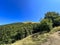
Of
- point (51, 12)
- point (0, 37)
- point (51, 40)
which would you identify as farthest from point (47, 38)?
point (0, 37)

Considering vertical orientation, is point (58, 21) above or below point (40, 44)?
above

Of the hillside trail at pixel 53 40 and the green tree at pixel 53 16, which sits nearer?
the hillside trail at pixel 53 40

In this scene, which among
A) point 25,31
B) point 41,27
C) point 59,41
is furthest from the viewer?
point 25,31

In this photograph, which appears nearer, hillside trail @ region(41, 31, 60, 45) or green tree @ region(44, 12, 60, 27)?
hillside trail @ region(41, 31, 60, 45)

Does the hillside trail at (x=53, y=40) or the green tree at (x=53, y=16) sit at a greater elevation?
the green tree at (x=53, y=16)

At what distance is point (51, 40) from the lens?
73.5 ft

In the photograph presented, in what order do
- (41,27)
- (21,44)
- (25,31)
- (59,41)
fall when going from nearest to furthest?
(59,41)
(21,44)
(41,27)
(25,31)

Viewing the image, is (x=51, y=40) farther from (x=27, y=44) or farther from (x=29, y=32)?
(x=29, y=32)

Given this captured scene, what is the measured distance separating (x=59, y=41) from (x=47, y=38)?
2554 millimetres

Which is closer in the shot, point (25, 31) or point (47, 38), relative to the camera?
point (47, 38)

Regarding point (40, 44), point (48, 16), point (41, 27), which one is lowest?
point (40, 44)

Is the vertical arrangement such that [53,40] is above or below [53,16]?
below

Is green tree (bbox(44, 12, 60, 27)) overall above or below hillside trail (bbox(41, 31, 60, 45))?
above

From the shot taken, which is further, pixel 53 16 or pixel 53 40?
pixel 53 16
